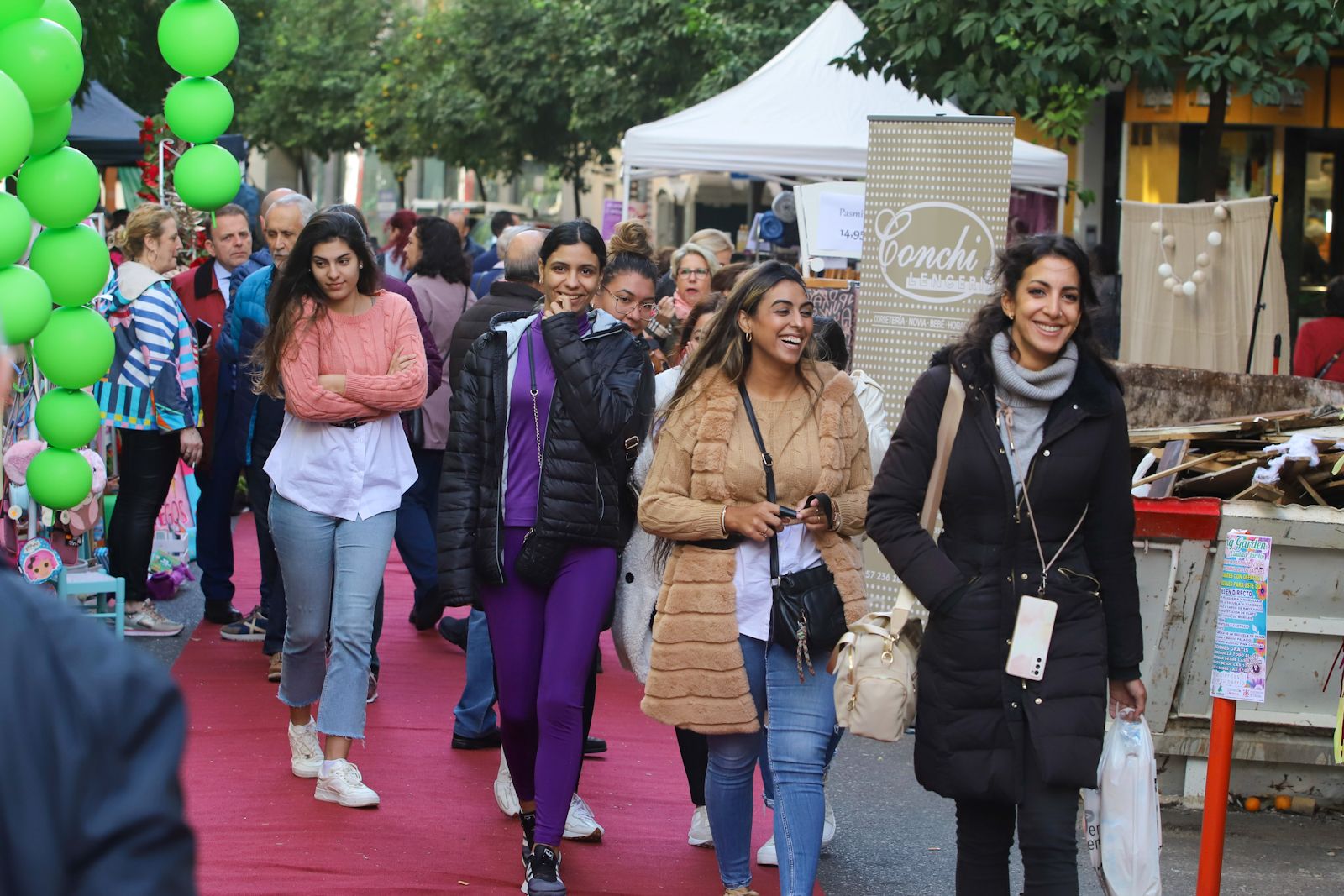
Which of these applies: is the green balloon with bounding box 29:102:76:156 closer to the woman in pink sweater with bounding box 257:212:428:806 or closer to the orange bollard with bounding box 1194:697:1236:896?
the woman in pink sweater with bounding box 257:212:428:806

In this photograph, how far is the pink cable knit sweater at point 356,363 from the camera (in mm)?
6008

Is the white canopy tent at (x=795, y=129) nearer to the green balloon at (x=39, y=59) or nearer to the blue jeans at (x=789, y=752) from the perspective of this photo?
the green balloon at (x=39, y=59)

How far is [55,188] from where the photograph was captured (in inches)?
226

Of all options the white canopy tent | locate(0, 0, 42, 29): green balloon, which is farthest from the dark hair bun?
the white canopy tent

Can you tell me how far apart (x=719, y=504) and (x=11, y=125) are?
7.28 feet

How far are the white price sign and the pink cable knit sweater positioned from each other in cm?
563

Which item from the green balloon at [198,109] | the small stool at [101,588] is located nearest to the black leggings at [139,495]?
the small stool at [101,588]

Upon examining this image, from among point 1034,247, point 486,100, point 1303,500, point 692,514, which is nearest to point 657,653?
point 692,514

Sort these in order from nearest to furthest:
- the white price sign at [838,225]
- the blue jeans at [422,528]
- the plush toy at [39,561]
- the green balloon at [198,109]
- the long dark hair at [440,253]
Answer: the green balloon at [198,109], the plush toy at [39,561], the blue jeans at [422,528], the long dark hair at [440,253], the white price sign at [838,225]

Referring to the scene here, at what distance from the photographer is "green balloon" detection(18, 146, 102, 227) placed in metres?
5.74

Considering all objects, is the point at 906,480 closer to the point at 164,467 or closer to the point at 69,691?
the point at 69,691

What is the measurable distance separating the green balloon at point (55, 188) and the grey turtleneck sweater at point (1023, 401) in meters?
3.08

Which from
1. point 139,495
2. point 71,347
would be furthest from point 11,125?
point 139,495

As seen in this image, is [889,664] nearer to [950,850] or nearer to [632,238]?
[950,850]
